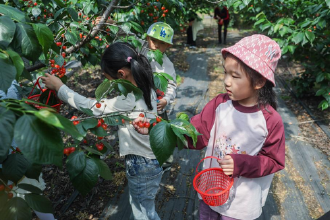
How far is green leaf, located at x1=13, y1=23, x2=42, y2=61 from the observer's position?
0.93m

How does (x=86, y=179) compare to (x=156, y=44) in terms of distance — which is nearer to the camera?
(x=86, y=179)

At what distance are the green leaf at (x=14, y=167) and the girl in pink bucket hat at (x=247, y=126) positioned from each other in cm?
80

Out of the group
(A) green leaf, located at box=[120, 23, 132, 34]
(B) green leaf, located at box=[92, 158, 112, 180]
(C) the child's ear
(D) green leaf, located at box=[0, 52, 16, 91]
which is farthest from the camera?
(A) green leaf, located at box=[120, 23, 132, 34]

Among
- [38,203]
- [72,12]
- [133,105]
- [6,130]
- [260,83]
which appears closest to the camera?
[6,130]

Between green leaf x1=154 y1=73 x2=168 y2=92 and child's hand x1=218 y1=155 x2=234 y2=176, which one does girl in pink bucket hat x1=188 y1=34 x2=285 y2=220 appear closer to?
child's hand x1=218 y1=155 x2=234 y2=176

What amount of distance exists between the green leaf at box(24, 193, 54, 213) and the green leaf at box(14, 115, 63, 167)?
325 millimetres

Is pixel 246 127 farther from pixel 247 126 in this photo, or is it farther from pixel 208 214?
pixel 208 214

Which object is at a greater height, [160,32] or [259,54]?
[259,54]

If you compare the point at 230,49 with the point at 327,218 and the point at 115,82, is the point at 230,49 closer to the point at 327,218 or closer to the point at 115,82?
the point at 115,82

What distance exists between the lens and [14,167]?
0.89m

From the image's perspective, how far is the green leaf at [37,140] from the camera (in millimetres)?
595

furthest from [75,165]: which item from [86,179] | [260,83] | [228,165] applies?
[260,83]

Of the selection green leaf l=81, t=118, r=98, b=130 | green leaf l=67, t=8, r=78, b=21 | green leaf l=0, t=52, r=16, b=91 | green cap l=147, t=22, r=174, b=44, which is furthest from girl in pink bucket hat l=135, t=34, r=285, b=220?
green cap l=147, t=22, r=174, b=44

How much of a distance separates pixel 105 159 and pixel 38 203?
7.38 ft
